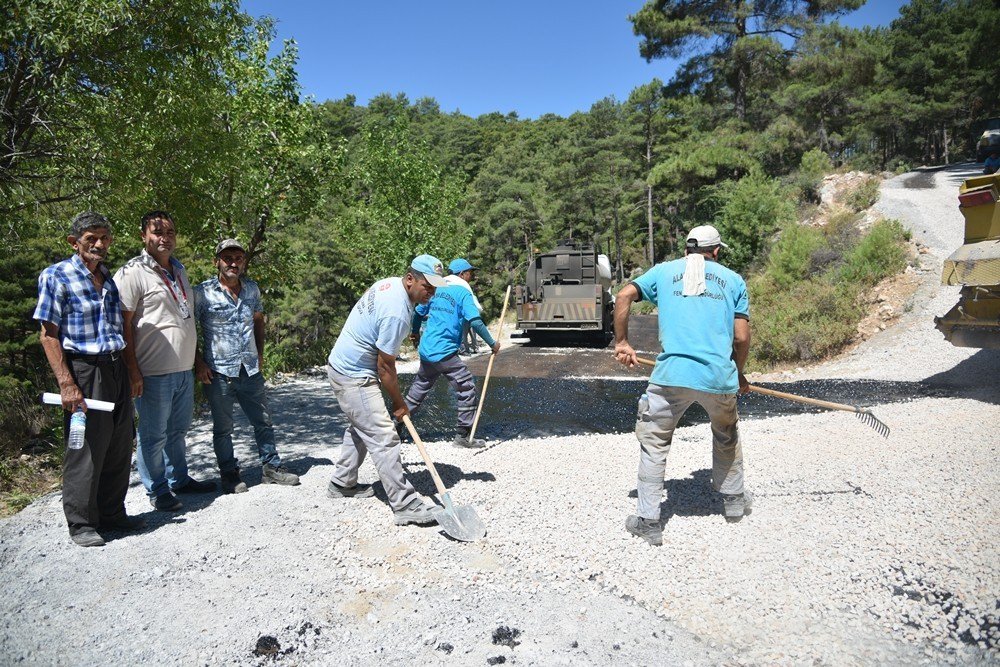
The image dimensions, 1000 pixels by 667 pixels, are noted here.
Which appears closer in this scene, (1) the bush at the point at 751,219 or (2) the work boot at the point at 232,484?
(2) the work boot at the point at 232,484

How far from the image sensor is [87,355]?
3.36 metres

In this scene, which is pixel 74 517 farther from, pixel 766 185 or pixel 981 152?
pixel 766 185

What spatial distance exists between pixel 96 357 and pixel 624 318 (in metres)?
3.01

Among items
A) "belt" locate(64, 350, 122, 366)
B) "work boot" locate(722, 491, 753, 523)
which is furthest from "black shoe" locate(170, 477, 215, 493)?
"work boot" locate(722, 491, 753, 523)

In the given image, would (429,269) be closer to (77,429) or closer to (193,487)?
(77,429)

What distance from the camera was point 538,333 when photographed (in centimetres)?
1642

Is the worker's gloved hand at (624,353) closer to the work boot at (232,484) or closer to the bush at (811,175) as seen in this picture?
the work boot at (232,484)

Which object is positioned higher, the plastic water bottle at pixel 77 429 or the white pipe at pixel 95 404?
the white pipe at pixel 95 404

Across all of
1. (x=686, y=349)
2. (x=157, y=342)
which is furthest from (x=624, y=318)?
(x=157, y=342)

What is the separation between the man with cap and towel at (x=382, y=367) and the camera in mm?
3645

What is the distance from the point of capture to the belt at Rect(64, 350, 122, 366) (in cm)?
334

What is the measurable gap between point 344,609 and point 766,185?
20353 millimetres

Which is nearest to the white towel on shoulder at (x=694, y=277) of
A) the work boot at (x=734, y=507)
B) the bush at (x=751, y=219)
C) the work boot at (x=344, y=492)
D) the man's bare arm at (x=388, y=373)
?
the work boot at (x=734, y=507)

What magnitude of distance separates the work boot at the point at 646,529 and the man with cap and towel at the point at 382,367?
1.21m
